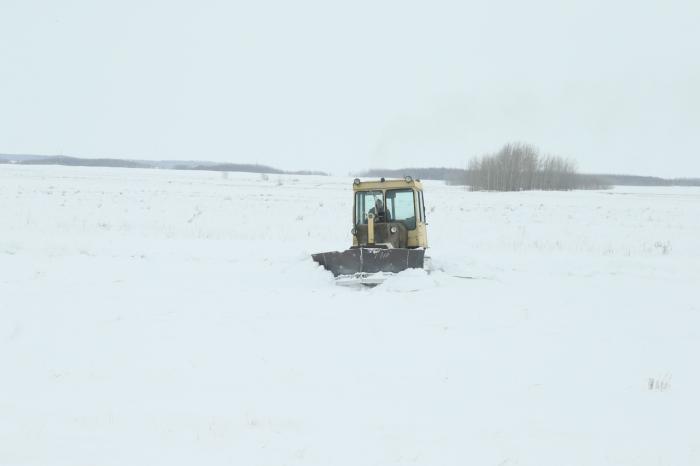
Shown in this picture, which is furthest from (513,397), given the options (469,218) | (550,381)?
(469,218)

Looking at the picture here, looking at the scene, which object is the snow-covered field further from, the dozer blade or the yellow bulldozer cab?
the yellow bulldozer cab

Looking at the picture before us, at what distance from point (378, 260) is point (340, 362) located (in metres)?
5.15

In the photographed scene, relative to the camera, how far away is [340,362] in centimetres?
641

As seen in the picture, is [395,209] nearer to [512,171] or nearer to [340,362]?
[340,362]

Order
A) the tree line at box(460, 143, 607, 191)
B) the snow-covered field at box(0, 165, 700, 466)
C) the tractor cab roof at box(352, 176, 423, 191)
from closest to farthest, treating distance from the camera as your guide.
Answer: the snow-covered field at box(0, 165, 700, 466)
the tractor cab roof at box(352, 176, 423, 191)
the tree line at box(460, 143, 607, 191)

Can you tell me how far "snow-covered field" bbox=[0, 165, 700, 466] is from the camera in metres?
4.50

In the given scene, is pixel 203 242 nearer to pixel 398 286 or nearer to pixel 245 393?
pixel 398 286

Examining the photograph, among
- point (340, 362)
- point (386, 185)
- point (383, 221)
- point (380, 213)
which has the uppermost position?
point (386, 185)

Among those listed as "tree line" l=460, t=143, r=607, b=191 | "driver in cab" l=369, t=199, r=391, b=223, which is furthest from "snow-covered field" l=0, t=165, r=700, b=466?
"tree line" l=460, t=143, r=607, b=191

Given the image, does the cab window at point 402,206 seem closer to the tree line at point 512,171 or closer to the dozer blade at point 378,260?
the dozer blade at point 378,260

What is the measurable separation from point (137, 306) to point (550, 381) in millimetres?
5421

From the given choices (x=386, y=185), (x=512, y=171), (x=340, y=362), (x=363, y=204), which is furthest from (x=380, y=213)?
(x=512, y=171)

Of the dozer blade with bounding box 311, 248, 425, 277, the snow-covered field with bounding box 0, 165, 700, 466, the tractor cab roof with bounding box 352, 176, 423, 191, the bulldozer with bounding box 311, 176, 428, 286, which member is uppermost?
the tractor cab roof with bounding box 352, 176, 423, 191

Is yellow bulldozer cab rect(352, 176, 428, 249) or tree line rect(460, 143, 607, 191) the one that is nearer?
yellow bulldozer cab rect(352, 176, 428, 249)
